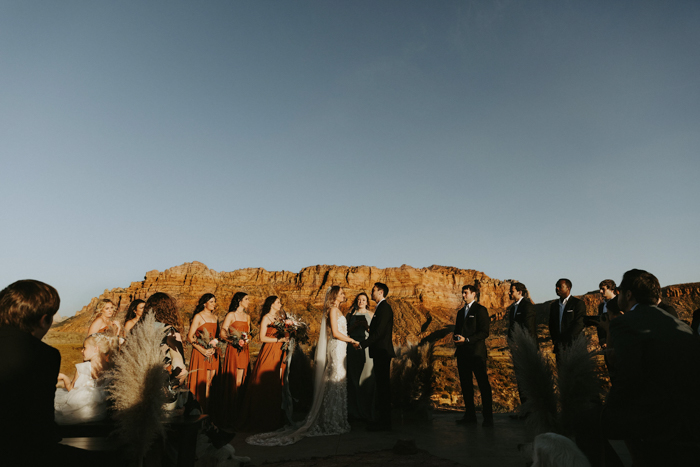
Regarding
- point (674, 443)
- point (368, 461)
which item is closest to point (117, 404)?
point (368, 461)

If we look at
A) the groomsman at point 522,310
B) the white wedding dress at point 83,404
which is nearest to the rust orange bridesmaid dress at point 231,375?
the white wedding dress at point 83,404

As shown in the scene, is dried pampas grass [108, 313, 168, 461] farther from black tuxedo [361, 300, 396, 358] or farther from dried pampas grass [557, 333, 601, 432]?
black tuxedo [361, 300, 396, 358]

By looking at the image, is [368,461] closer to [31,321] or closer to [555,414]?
[555,414]

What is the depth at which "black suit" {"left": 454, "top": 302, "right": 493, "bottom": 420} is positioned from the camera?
6.27 metres

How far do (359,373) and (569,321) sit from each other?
→ 3.33 meters

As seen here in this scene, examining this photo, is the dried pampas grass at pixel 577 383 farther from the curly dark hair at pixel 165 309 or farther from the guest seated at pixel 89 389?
the curly dark hair at pixel 165 309

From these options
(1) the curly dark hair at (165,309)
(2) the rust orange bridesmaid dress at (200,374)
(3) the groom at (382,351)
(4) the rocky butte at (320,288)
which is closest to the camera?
(1) the curly dark hair at (165,309)

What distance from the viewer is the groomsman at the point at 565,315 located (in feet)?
20.3

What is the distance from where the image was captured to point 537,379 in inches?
111

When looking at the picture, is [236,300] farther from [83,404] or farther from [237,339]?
[83,404]

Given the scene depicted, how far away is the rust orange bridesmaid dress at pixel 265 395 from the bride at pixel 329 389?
0.35m

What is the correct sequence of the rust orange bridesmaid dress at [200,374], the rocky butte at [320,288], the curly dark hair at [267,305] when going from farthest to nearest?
the rocky butte at [320,288], the curly dark hair at [267,305], the rust orange bridesmaid dress at [200,374]

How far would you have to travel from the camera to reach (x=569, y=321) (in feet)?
20.7

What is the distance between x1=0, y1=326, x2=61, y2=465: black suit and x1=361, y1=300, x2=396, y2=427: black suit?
14.7ft
